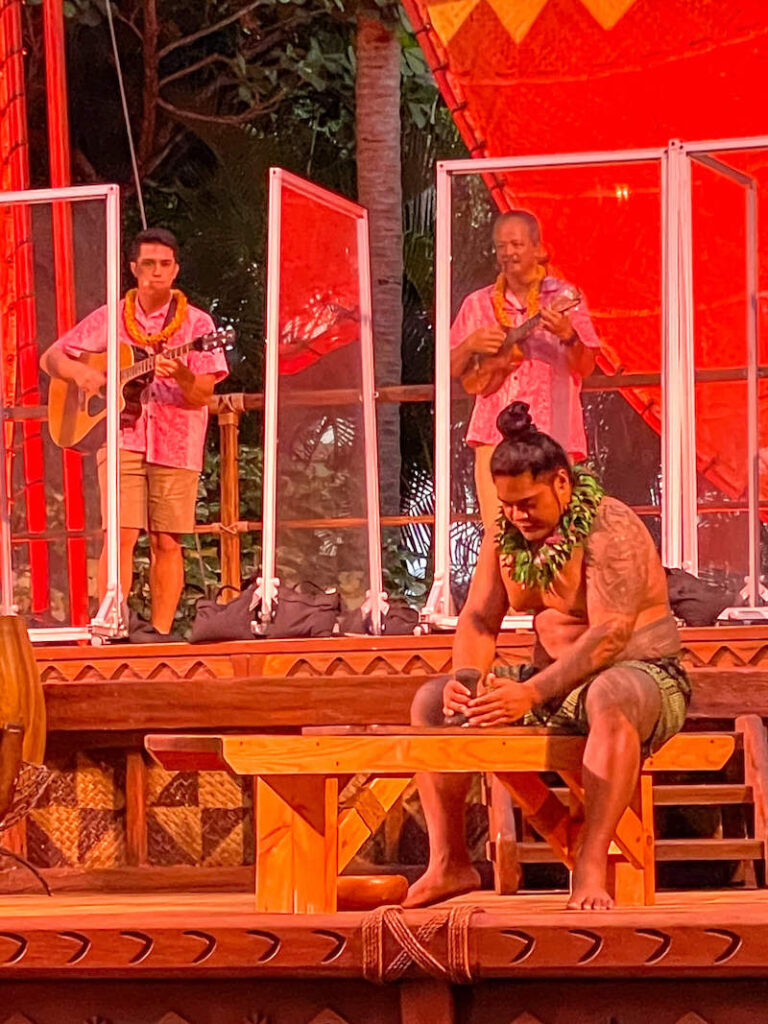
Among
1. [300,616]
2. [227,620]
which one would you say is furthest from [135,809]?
[300,616]

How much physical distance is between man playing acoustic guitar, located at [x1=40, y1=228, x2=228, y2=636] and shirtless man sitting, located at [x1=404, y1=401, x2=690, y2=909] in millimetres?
2559

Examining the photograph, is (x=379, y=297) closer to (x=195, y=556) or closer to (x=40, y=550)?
(x=195, y=556)

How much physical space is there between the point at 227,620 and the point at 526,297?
1.39 metres

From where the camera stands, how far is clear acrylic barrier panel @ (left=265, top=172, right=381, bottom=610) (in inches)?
286

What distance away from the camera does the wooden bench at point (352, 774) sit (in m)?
4.60

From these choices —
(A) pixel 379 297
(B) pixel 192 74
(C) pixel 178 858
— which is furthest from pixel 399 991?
(B) pixel 192 74

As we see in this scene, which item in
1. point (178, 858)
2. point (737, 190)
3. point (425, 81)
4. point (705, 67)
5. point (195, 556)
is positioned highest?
point (425, 81)

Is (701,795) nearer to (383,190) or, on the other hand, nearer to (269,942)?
(269,942)

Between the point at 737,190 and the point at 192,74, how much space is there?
22.7 ft

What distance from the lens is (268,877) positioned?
480 cm

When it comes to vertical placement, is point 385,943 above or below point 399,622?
below

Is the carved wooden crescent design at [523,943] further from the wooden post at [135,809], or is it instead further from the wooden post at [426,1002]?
the wooden post at [135,809]

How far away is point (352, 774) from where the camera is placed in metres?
4.68

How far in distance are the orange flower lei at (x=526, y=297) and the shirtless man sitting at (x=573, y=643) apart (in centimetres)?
218
